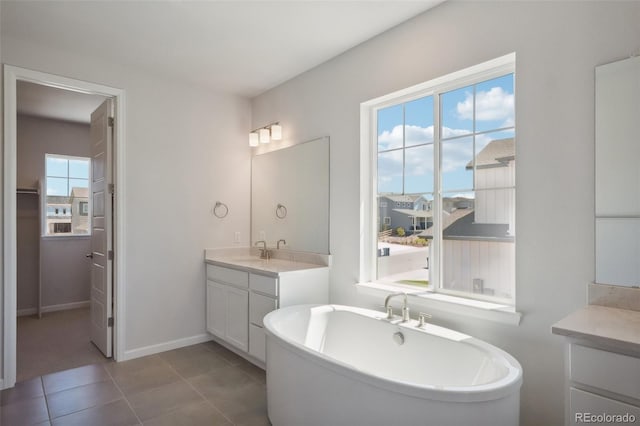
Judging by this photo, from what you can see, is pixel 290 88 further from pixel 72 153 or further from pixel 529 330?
pixel 72 153

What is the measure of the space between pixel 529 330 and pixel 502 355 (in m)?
0.33

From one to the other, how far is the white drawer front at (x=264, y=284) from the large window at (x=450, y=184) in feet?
2.69

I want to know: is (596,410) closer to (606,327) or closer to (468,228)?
(606,327)

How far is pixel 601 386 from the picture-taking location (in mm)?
1289

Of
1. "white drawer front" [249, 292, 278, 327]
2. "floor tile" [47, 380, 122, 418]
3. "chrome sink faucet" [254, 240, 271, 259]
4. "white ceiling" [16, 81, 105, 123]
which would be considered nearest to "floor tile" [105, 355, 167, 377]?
"floor tile" [47, 380, 122, 418]

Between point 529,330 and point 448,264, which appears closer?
point 529,330

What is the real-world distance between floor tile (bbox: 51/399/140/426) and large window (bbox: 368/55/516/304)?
6.47ft

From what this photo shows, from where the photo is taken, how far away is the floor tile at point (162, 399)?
97.3 inches

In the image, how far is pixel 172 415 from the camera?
2.42 metres

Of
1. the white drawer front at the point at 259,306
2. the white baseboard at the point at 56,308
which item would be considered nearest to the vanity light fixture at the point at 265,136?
the white drawer front at the point at 259,306

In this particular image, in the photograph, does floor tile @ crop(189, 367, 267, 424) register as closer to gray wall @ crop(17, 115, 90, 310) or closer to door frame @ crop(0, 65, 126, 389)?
door frame @ crop(0, 65, 126, 389)

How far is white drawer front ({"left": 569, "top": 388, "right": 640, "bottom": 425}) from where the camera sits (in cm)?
124

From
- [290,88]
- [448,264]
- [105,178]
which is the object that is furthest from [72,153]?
[448,264]

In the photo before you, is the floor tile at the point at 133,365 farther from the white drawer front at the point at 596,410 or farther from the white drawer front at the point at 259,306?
the white drawer front at the point at 596,410
